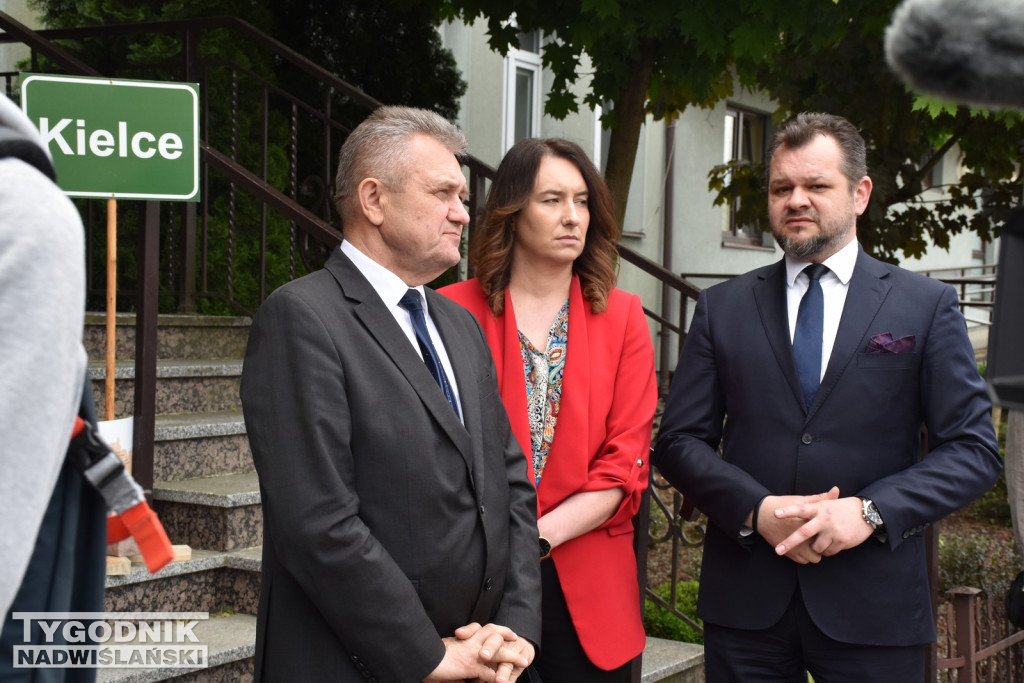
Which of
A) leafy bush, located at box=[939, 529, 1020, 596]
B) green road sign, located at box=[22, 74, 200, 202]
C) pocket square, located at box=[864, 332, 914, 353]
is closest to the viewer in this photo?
pocket square, located at box=[864, 332, 914, 353]

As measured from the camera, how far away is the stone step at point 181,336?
538 cm

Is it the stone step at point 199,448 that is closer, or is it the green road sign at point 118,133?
the green road sign at point 118,133

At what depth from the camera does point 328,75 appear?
19.9 feet

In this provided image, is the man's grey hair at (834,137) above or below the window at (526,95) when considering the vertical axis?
below

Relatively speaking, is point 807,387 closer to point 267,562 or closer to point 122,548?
point 267,562

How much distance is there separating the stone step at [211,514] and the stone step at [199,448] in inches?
5.4

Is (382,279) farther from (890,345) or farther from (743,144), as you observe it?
(743,144)

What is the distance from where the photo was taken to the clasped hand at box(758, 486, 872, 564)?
2.60 metres

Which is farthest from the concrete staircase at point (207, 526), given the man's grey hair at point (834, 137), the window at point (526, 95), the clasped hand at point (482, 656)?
the window at point (526, 95)

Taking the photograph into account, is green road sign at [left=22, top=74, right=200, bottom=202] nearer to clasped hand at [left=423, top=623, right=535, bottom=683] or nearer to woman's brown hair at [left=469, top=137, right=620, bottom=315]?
woman's brown hair at [left=469, top=137, right=620, bottom=315]

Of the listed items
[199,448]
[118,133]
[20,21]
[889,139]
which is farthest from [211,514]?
[889,139]

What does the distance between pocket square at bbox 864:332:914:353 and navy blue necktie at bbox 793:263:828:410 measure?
0.14 meters

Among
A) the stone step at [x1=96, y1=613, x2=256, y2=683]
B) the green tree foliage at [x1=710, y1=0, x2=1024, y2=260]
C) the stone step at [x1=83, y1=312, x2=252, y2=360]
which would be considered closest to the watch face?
the stone step at [x1=96, y1=613, x2=256, y2=683]

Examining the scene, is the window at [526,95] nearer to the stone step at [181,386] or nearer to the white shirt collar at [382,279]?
the stone step at [181,386]
